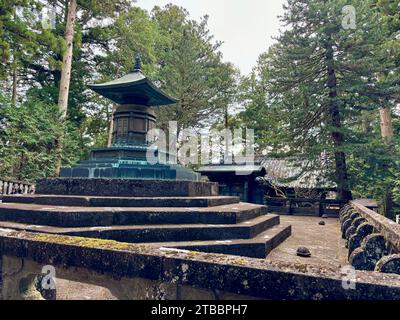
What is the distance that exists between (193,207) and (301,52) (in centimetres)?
1247

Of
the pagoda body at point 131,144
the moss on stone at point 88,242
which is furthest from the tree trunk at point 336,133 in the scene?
the moss on stone at point 88,242

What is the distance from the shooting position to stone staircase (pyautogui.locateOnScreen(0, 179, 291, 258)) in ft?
14.8

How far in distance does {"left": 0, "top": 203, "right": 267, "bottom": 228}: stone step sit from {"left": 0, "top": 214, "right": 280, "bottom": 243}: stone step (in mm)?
202

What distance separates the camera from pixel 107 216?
4770 mm

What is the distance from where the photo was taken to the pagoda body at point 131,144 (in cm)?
755

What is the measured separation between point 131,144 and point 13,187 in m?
5.01

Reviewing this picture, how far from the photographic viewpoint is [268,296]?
5.31 ft

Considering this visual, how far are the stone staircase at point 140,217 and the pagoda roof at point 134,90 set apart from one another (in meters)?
3.80

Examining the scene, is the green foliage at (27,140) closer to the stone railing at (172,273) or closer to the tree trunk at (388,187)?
the stone railing at (172,273)

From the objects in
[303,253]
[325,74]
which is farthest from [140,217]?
[325,74]

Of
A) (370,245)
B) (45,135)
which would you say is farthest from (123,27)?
(370,245)

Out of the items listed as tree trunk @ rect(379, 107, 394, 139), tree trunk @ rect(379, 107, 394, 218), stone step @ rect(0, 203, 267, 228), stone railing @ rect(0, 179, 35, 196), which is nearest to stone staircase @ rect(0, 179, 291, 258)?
stone step @ rect(0, 203, 267, 228)

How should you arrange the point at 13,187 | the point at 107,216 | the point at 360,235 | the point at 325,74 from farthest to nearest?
the point at 325,74, the point at 13,187, the point at 107,216, the point at 360,235

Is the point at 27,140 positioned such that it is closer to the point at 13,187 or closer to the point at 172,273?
the point at 13,187
